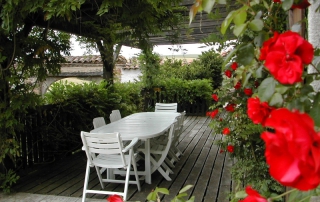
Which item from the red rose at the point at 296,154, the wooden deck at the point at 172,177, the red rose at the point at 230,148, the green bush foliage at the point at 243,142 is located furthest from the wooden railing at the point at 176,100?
the red rose at the point at 296,154

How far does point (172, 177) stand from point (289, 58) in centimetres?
322

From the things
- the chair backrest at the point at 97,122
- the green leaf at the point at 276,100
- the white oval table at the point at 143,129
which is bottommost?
the white oval table at the point at 143,129

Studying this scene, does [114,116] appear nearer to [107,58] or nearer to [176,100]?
[107,58]

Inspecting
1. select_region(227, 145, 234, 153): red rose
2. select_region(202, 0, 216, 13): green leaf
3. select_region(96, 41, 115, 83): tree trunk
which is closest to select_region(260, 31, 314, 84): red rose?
select_region(202, 0, 216, 13): green leaf

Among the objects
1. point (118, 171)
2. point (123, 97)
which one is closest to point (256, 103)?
point (118, 171)

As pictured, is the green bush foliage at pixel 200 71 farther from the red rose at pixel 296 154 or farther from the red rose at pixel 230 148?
the red rose at pixel 296 154

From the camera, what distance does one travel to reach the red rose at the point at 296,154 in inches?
14.0

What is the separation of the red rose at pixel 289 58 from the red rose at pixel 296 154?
0.11 meters

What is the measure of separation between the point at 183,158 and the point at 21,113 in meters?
2.41

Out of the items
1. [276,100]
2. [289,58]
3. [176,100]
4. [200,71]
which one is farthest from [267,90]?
[200,71]

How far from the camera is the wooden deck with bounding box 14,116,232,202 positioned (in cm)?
306

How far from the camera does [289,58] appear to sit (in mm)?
483

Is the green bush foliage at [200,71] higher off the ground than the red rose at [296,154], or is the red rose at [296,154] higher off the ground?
the green bush foliage at [200,71]

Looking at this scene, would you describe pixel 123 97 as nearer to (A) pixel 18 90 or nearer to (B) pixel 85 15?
(B) pixel 85 15
